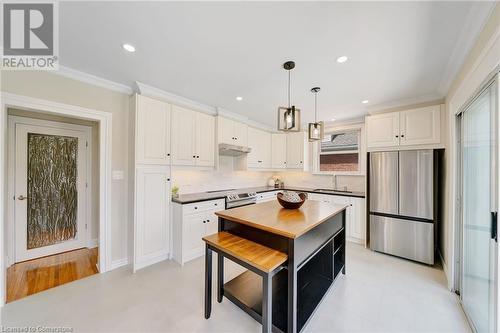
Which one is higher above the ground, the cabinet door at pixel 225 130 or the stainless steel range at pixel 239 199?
the cabinet door at pixel 225 130

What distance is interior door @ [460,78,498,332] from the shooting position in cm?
139

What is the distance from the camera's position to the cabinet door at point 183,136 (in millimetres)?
2972

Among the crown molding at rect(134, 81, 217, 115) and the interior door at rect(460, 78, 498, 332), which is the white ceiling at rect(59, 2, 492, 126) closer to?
the crown molding at rect(134, 81, 217, 115)

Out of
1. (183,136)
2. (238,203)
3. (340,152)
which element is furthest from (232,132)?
(340,152)

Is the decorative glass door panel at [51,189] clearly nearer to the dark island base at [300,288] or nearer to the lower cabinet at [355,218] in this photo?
the dark island base at [300,288]

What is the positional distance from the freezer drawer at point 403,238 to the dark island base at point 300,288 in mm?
987

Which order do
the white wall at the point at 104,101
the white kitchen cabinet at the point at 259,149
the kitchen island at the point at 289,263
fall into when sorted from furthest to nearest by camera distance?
the white kitchen cabinet at the point at 259,149 → the white wall at the point at 104,101 → the kitchen island at the point at 289,263

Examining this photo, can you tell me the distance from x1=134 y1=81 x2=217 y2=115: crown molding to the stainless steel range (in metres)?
1.58

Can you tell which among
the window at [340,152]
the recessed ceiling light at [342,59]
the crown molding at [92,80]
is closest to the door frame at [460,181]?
the recessed ceiling light at [342,59]

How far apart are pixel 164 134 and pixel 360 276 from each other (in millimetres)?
3312

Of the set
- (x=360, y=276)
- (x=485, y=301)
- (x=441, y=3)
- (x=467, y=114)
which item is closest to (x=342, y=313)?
(x=360, y=276)

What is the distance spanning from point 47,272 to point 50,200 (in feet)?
3.72

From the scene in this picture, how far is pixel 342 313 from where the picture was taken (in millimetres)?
1859

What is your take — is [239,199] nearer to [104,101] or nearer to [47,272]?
[104,101]
